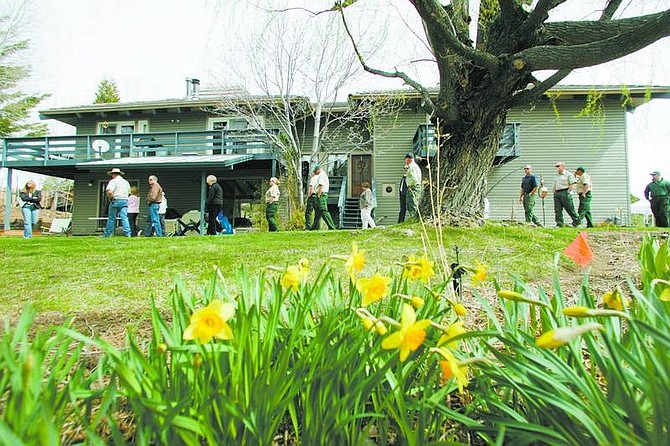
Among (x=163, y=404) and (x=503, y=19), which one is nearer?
(x=163, y=404)

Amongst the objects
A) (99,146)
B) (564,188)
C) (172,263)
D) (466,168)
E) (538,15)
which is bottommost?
(172,263)

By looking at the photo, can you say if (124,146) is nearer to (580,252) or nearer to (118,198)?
(118,198)

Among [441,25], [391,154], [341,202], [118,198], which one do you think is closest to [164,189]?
[118,198]

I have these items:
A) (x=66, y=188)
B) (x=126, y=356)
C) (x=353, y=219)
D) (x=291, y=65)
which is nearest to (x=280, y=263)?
(x=126, y=356)

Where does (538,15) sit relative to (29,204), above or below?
above

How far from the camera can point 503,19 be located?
4836 mm

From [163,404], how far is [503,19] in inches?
221

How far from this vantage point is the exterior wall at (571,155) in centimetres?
1525

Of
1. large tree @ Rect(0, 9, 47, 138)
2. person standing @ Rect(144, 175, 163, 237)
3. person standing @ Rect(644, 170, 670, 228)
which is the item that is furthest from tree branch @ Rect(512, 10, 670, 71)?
large tree @ Rect(0, 9, 47, 138)

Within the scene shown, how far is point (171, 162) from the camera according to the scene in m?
14.5

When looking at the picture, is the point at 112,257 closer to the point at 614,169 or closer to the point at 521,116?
the point at 521,116

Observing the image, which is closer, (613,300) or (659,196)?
(613,300)

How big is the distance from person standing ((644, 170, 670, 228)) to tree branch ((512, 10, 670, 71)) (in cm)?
797

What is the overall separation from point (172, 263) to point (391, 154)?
43.4ft
